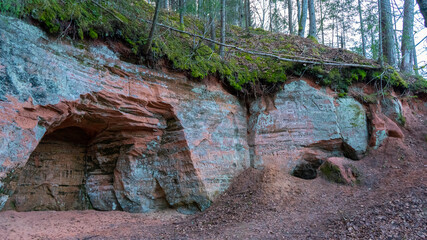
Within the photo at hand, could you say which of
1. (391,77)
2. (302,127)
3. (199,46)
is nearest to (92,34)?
(199,46)

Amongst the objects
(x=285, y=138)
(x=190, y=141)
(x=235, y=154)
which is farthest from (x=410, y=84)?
(x=190, y=141)

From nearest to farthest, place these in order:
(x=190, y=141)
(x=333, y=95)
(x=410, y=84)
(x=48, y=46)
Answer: (x=48, y=46) < (x=190, y=141) < (x=333, y=95) < (x=410, y=84)

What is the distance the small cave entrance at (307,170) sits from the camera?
8477 millimetres

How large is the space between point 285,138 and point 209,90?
9.16ft

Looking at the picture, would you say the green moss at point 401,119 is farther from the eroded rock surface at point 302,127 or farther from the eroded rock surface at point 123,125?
the eroded rock surface at point 123,125

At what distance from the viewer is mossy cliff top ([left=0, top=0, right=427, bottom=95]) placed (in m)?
6.05

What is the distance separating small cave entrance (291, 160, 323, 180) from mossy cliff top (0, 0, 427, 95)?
2607 mm

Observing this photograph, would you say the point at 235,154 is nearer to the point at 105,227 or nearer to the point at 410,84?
the point at 105,227

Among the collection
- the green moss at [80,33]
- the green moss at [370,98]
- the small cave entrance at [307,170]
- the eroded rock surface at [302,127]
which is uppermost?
the green moss at [80,33]

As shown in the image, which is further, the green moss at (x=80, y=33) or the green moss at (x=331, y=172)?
the green moss at (x=331, y=172)

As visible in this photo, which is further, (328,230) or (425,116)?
(425,116)

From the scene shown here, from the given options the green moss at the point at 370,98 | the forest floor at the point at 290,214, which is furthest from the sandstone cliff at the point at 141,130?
the forest floor at the point at 290,214

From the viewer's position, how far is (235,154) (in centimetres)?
855

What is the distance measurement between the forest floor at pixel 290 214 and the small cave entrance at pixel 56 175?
894 mm
